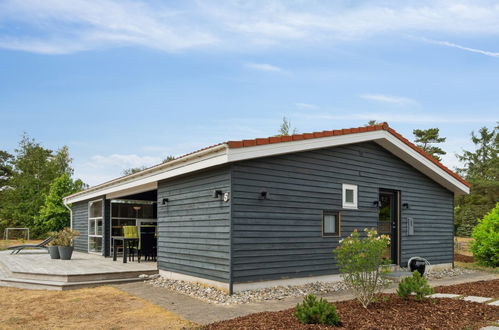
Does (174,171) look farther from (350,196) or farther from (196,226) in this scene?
(350,196)

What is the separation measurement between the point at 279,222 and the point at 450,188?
263 inches

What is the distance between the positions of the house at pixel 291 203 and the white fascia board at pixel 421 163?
1.0 inches

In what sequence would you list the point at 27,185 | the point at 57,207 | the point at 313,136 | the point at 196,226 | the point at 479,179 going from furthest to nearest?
the point at 479,179 → the point at 27,185 → the point at 57,207 → the point at 196,226 → the point at 313,136

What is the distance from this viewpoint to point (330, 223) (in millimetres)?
9750

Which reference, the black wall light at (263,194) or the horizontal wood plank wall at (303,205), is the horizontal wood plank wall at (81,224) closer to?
the horizontal wood plank wall at (303,205)

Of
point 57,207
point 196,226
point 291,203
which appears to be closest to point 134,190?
point 196,226

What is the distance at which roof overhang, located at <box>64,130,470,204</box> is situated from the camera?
7.88 metres

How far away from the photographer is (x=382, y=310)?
249 inches

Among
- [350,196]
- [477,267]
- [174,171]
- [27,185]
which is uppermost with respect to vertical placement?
[174,171]

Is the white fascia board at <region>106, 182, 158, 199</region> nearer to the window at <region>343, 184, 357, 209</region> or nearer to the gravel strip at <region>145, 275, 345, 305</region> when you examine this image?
the gravel strip at <region>145, 275, 345, 305</region>

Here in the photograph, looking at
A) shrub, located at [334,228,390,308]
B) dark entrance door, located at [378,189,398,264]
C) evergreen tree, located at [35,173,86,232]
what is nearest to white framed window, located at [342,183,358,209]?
dark entrance door, located at [378,189,398,264]

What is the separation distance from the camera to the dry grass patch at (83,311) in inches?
251

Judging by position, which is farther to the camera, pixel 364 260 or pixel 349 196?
pixel 349 196

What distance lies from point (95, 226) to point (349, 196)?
392 inches
